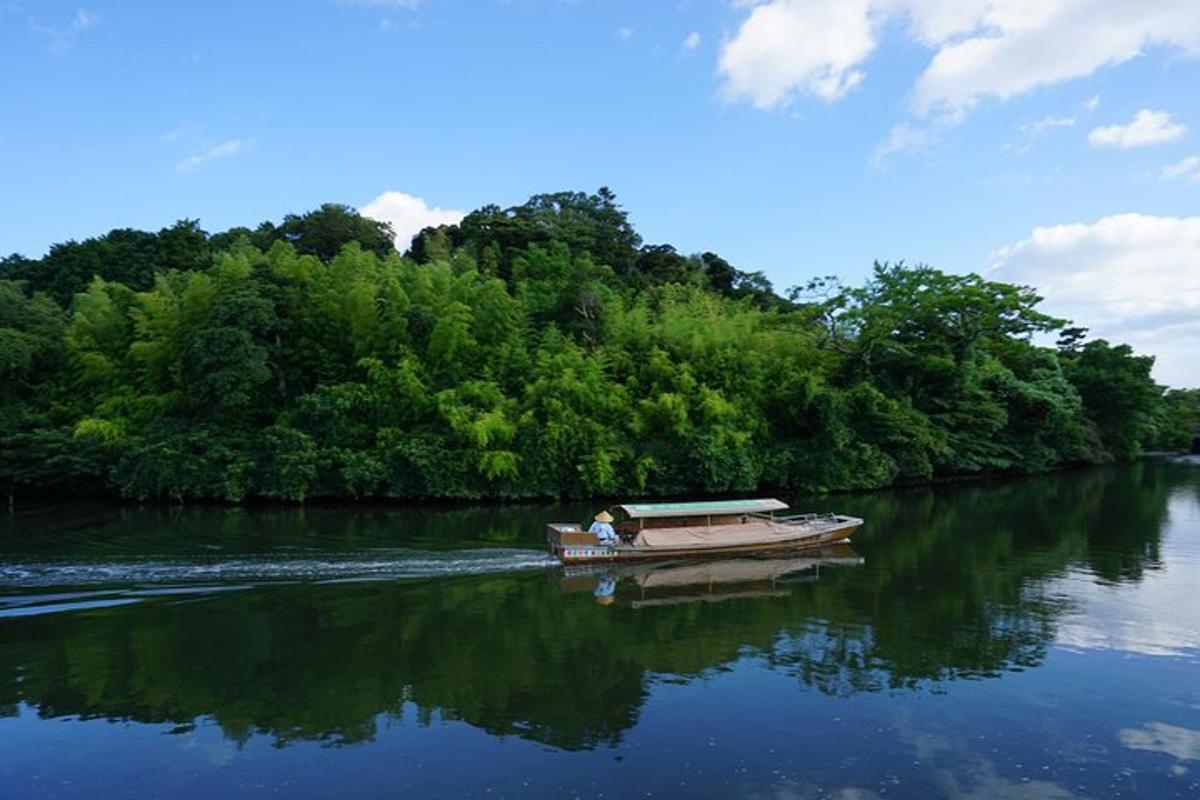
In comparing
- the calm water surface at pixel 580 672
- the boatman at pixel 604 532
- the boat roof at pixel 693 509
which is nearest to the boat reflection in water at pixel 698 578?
the calm water surface at pixel 580 672

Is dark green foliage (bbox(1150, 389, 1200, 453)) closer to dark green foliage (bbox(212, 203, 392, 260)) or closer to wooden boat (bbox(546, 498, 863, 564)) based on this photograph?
wooden boat (bbox(546, 498, 863, 564))

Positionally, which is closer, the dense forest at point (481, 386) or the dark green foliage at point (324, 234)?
the dense forest at point (481, 386)

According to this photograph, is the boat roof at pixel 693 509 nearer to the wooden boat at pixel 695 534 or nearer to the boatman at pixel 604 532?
the wooden boat at pixel 695 534

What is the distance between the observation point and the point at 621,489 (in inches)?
1126

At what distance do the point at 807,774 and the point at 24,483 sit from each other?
29824 millimetres

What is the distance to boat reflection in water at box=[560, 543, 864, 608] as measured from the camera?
15.2m

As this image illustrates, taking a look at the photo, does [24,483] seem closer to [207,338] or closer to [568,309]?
[207,338]

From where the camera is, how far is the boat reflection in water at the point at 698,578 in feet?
49.9

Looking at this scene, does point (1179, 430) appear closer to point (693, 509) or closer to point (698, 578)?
point (693, 509)

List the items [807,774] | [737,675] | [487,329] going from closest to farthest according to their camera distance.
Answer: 1. [807,774]
2. [737,675]
3. [487,329]

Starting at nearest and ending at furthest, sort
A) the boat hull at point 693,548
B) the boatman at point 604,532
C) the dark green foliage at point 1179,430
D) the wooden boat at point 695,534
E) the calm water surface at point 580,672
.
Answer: the calm water surface at point 580,672 → the boat hull at point 693,548 → the wooden boat at point 695,534 → the boatman at point 604,532 → the dark green foliage at point 1179,430

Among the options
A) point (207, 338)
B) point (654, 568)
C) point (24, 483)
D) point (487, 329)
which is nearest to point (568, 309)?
point (487, 329)

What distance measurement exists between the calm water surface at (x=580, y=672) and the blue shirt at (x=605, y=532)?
963 millimetres

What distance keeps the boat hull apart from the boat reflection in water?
19 centimetres
